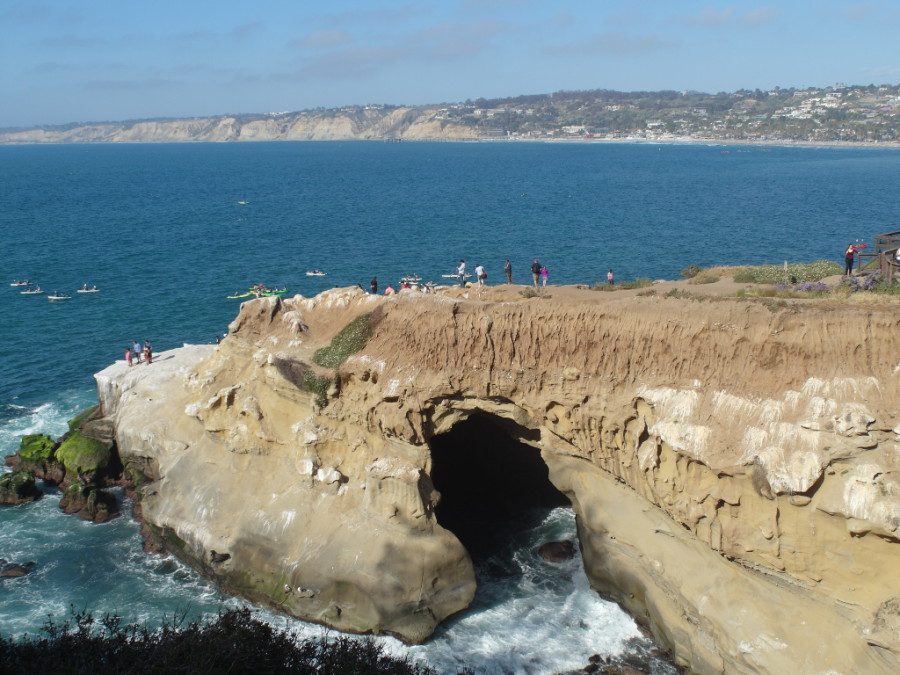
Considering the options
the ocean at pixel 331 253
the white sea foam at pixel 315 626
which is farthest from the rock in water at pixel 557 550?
the ocean at pixel 331 253

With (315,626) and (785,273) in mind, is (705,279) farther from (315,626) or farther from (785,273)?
(315,626)

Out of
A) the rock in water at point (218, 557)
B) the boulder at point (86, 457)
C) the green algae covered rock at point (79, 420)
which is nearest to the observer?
the rock in water at point (218, 557)

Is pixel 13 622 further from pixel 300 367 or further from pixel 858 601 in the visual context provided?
pixel 858 601

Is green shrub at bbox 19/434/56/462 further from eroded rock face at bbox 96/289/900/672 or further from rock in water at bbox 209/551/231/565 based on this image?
rock in water at bbox 209/551/231/565

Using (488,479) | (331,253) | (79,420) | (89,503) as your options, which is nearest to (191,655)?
(89,503)

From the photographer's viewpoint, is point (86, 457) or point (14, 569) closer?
point (14, 569)

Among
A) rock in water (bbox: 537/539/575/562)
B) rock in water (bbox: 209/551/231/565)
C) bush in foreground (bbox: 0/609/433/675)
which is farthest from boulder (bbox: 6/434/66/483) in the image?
rock in water (bbox: 537/539/575/562)

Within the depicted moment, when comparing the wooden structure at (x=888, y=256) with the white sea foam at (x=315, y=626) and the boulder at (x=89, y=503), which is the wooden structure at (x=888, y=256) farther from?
the boulder at (x=89, y=503)

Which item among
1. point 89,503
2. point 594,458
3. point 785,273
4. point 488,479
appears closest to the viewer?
point 594,458
